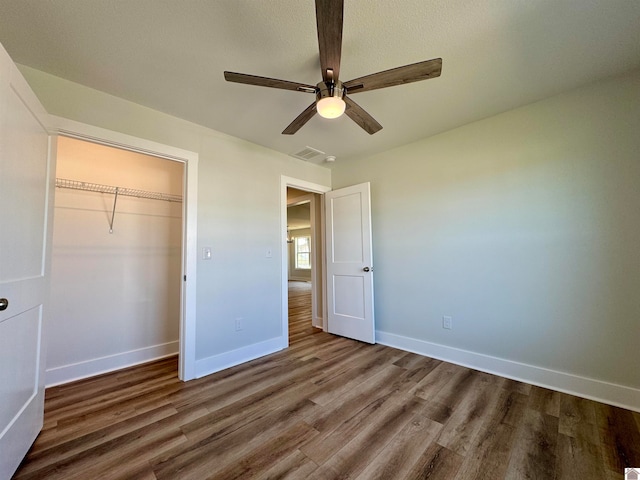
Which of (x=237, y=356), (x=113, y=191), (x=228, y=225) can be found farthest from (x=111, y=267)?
(x=237, y=356)

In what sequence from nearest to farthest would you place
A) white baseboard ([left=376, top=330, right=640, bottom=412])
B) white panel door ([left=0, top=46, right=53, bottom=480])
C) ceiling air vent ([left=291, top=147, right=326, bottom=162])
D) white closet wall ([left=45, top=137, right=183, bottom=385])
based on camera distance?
white panel door ([left=0, top=46, right=53, bottom=480]) → white baseboard ([left=376, top=330, right=640, bottom=412]) → white closet wall ([left=45, top=137, right=183, bottom=385]) → ceiling air vent ([left=291, top=147, right=326, bottom=162])

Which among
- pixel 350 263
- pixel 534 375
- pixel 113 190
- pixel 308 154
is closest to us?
pixel 534 375

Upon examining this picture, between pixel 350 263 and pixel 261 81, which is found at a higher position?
pixel 261 81

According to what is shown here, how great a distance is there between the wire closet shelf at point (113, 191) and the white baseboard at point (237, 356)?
173 centimetres

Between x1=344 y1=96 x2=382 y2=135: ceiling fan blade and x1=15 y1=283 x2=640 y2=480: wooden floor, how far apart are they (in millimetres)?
2119

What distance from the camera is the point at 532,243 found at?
2291 mm

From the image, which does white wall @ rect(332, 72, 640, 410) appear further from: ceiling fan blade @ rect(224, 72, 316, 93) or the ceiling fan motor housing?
ceiling fan blade @ rect(224, 72, 316, 93)

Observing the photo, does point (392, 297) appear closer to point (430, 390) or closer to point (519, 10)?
point (430, 390)

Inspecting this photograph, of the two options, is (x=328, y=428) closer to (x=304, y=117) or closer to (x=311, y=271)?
(x=304, y=117)

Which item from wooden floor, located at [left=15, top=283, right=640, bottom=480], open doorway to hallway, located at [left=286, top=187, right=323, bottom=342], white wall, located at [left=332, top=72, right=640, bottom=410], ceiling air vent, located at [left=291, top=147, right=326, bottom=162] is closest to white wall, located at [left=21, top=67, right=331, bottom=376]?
ceiling air vent, located at [left=291, top=147, right=326, bottom=162]

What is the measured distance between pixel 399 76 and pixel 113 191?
2924 millimetres

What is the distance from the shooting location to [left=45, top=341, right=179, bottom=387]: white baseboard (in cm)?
233

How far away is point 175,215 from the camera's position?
319 cm

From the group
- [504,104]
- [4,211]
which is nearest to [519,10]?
[504,104]
